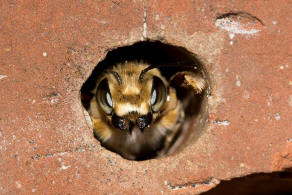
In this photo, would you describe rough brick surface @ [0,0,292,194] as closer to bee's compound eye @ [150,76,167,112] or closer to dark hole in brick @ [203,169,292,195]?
dark hole in brick @ [203,169,292,195]

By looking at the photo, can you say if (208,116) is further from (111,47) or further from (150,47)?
(150,47)

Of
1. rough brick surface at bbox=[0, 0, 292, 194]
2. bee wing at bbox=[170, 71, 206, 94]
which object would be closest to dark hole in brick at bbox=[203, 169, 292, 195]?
rough brick surface at bbox=[0, 0, 292, 194]

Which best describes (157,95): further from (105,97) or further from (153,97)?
(105,97)

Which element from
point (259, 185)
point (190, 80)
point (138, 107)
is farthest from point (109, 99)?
point (259, 185)

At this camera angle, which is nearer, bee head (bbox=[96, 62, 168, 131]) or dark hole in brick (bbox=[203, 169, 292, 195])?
dark hole in brick (bbox=[203, 169, 292, 195])

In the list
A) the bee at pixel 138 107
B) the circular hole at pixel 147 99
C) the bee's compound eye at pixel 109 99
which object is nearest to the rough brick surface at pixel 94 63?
the circular hole at pixel 147 99

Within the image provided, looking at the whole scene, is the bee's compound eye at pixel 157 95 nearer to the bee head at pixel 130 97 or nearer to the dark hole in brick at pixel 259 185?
the bee head at pixel 130 97

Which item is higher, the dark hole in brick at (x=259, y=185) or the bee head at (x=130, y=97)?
the bee head at (x=130, y=97)
